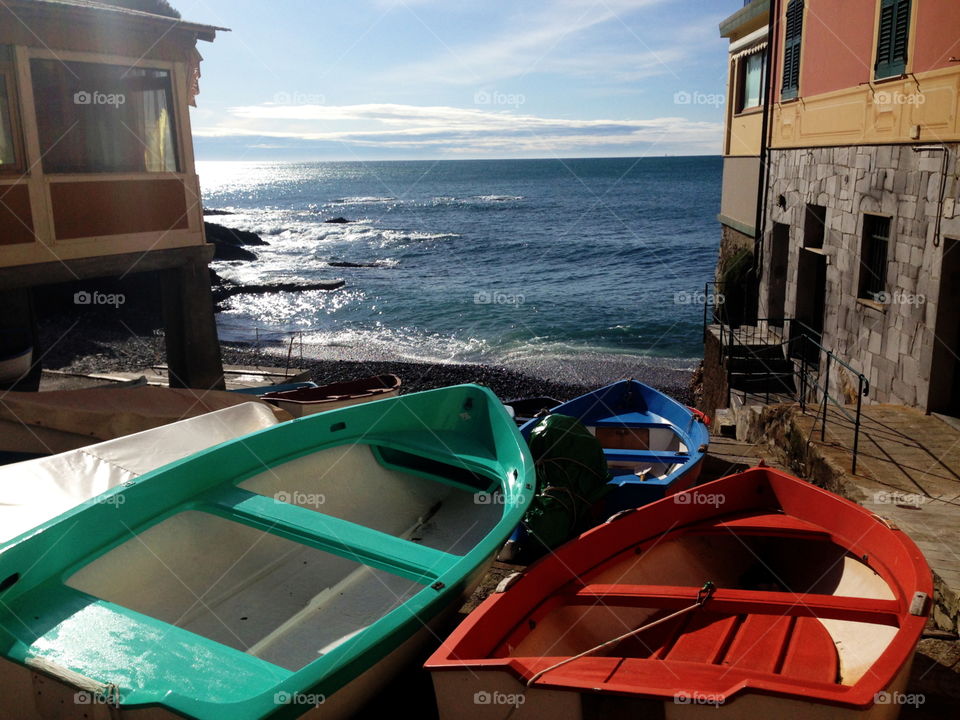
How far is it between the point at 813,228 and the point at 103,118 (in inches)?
437

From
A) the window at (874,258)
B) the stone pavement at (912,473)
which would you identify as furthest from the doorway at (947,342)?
the window at (874,258)

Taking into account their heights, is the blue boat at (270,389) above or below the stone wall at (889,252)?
below

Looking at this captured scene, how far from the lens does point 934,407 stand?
859 centimetres

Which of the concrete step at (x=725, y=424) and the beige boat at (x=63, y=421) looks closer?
the beige boat at (x=63, y=421)

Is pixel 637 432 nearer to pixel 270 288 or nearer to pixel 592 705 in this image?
pixel 592 705

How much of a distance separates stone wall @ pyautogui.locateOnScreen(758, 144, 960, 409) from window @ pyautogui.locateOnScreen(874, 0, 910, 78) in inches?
37.1

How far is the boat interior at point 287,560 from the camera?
4.70 metres

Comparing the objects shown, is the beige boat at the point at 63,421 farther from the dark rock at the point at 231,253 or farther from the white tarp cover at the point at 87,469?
the dark rock at the point at 231,253

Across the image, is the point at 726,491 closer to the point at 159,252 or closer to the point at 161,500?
the point at 161,500

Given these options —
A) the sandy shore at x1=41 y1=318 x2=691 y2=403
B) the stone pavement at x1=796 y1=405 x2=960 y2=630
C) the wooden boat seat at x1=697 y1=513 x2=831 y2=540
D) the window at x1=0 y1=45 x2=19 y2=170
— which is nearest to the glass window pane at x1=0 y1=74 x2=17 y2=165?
the window at x1=0 y1=45 x2=19 y2=170

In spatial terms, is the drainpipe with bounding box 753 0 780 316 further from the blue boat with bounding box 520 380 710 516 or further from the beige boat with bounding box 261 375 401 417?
the beige boat with bounding box 261 375 401 417

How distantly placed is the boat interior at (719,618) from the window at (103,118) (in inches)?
373

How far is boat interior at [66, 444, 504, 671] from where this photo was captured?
15.4 feet

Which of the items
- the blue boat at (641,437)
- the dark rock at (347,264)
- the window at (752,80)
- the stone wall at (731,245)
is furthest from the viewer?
the dark rock at (347,264)
